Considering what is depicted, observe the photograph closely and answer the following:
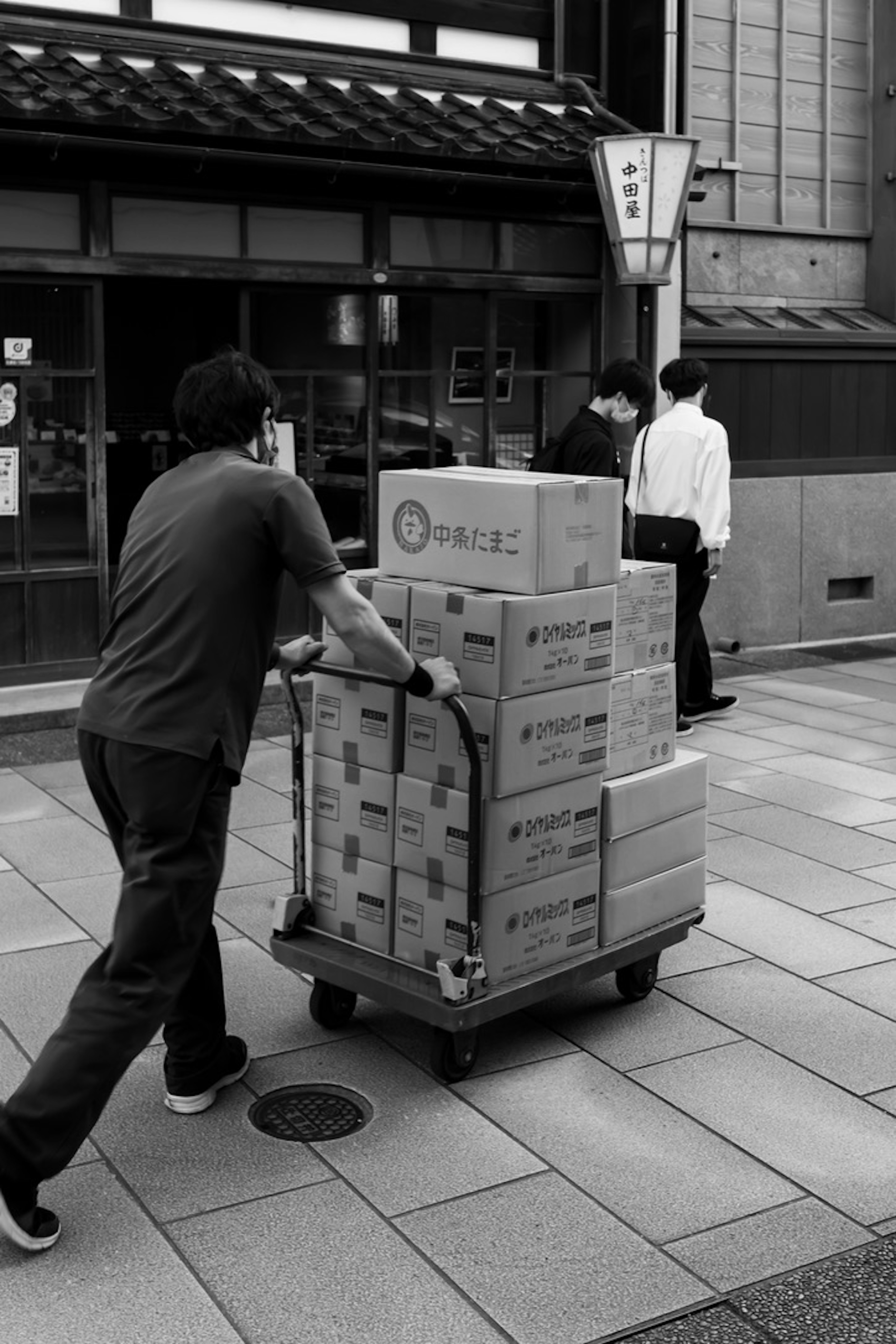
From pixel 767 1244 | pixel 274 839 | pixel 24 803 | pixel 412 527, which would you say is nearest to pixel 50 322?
pixel 24 803

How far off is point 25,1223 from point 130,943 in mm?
645

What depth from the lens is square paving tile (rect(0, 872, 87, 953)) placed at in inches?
218

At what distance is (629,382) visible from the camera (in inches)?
302

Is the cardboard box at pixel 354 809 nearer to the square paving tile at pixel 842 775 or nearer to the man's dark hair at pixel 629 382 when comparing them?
the man's dark hair at pixel 629 382

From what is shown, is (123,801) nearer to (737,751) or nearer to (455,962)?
(455,962)

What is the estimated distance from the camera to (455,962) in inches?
172

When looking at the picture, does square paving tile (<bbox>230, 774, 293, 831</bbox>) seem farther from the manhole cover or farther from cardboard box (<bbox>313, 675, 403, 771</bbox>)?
the manhole cover

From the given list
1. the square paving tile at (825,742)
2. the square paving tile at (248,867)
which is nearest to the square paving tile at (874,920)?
the square paving tile at (248,867)

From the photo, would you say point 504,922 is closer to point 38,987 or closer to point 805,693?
point 38,987

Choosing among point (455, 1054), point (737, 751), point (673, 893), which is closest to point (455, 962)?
point (455, 1054)

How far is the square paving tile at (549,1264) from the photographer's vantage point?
11.1 ft

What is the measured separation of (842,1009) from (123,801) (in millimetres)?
2422

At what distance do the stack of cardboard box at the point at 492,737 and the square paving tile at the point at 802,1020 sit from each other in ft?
1.50

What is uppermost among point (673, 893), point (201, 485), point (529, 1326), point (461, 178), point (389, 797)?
point (461, 178)
